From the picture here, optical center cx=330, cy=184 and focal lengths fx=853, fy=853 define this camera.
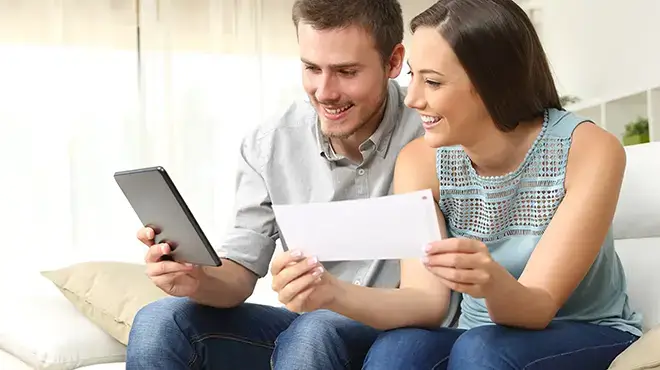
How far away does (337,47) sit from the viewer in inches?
62.1

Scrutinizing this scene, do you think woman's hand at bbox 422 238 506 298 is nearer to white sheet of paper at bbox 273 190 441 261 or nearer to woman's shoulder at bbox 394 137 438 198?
white sheet of paper at bbox 273 190 441 261

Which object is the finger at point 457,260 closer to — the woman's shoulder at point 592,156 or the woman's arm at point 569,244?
the woman's arm at point 569,244

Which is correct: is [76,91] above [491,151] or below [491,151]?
above

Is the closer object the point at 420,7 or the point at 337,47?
the point at 337,47

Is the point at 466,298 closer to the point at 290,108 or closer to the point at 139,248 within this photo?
the point at 290,108

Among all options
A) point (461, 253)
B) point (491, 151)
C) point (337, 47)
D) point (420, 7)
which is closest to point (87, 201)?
point (420, 7)

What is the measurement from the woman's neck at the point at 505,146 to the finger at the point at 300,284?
1.12ft

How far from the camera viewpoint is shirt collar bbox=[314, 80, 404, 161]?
1615 mm

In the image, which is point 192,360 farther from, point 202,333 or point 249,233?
point 249,233

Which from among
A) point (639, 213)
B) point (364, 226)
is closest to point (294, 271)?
point (364, 226)

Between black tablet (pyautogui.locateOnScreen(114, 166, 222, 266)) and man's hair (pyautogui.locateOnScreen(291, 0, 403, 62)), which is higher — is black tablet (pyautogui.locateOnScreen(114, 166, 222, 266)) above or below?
below

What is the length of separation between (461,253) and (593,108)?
229 cm

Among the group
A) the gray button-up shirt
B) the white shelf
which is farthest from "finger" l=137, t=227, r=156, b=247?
the white shelf

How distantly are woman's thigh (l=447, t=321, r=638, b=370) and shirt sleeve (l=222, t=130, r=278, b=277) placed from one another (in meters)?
0.58
